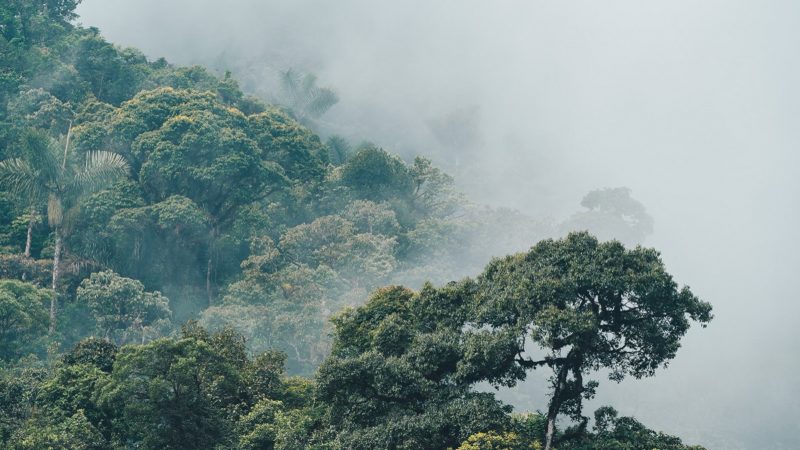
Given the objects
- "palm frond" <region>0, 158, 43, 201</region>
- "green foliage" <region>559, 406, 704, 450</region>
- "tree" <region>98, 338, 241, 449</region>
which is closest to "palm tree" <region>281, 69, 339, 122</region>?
"palm frond" <region>0, 158, 43, 201</region>

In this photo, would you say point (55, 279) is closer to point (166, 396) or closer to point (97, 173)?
point (97, 173)

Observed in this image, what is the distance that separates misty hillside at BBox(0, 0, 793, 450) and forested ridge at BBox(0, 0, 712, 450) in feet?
0.35

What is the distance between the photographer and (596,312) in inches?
1080

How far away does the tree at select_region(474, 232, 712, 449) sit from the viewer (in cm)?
2692

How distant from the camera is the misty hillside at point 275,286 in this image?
1082 inches

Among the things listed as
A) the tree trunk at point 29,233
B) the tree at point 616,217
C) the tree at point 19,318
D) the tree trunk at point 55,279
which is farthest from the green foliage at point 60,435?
the tree at point 616,217

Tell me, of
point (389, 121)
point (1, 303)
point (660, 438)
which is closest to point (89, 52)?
point (1, 303)

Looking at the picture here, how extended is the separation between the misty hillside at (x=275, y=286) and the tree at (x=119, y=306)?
14 centimetres

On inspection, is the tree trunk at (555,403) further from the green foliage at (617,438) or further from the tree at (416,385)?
the tree at (416,385)

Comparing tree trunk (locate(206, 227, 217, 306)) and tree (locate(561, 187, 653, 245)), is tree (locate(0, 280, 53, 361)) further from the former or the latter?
tree (locate(561, 187, 653, 245))

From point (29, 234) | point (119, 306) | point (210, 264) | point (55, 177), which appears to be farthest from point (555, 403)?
point (210, 264)

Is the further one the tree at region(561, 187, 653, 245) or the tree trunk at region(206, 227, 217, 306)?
the tree at region(561, 187, 653, 245)

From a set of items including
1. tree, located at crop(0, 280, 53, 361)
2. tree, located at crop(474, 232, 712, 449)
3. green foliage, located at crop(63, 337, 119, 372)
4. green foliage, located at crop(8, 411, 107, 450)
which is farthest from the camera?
tree, located at crop(0, 280, 53, 361)

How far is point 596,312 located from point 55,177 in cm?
3071
